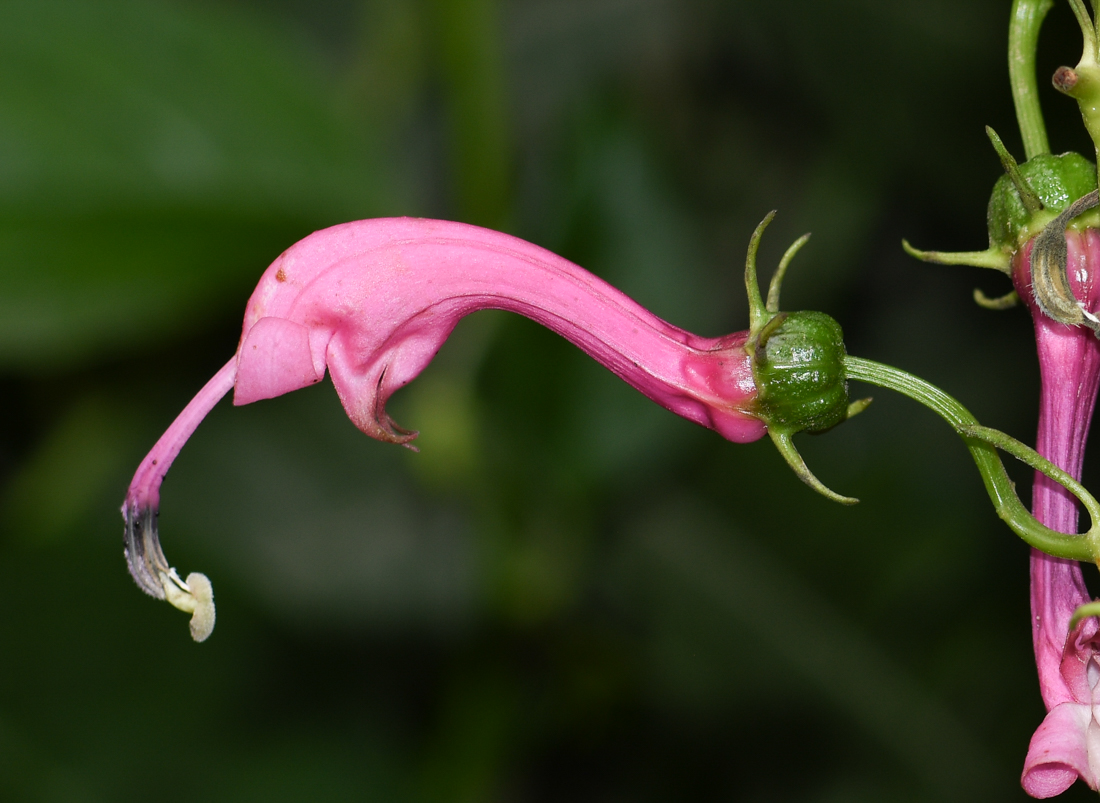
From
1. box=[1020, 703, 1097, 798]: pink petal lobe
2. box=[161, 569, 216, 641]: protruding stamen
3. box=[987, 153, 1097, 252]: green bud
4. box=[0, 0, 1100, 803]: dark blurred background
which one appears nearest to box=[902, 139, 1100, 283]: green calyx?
box=[987, 153, 1097, 252]: green bud

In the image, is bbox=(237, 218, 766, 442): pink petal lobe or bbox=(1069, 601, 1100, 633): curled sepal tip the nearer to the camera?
bbox=(1069, 601, 1100, 633): curled sepal tip

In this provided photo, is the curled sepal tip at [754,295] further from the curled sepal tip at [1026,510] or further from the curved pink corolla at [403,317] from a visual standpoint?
the curled sepal tip at [1026,510]

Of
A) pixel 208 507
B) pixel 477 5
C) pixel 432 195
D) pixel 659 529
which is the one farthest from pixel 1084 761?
pixel 432 195

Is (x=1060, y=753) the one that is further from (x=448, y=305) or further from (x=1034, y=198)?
(x=448, y=305)

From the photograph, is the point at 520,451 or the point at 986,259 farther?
the point at 520,451

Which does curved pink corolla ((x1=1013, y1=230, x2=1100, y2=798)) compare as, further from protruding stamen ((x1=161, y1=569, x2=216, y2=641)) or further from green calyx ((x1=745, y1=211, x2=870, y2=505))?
protruding stamen ((x1=161, y1=569, x2=216, y2=641))

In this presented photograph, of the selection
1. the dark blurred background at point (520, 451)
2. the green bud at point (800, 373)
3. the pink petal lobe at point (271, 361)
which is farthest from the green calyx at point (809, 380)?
the dark blurred background at point (520, 451)

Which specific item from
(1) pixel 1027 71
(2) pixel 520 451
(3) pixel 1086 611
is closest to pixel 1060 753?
(3) pixel 1086 611

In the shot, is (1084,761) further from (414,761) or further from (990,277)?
(990,277)
